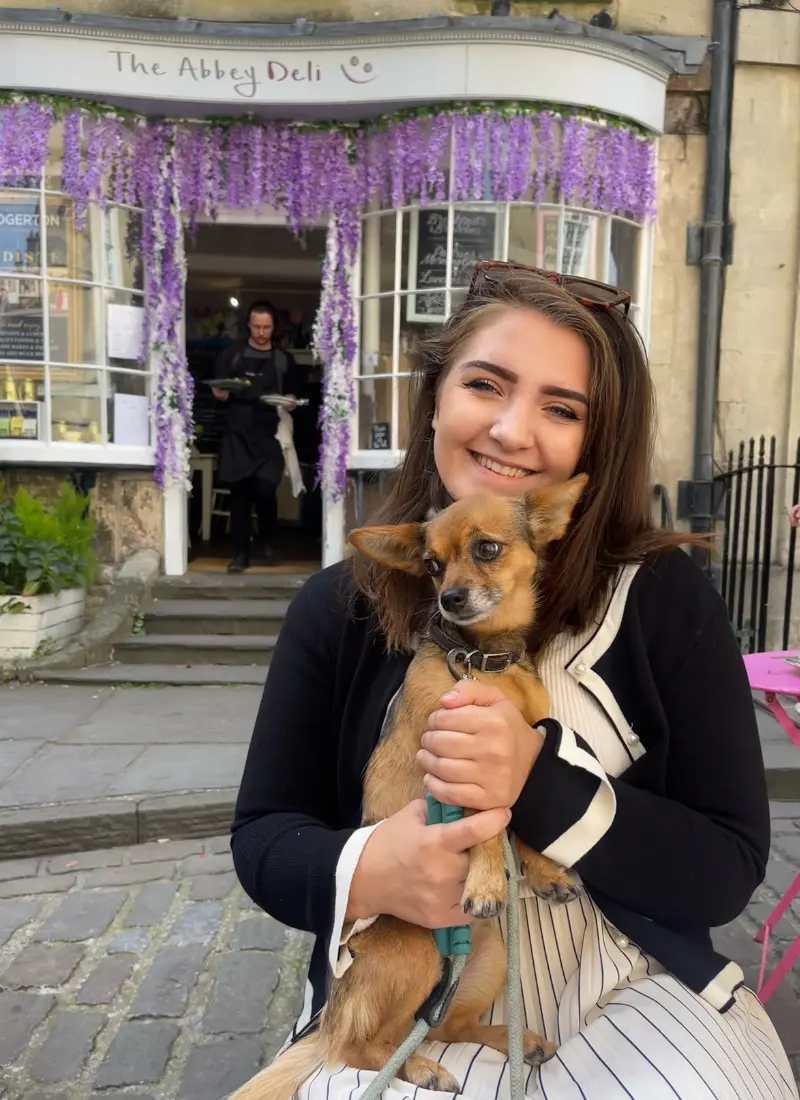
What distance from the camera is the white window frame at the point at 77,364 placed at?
686 cm

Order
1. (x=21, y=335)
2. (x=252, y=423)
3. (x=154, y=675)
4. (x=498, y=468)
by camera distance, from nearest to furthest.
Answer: (x=498, y=468)
(x=154, y=675)
(x=21, y=335)
(x=252, y=423)

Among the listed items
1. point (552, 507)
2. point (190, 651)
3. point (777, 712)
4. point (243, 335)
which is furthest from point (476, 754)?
point (243, 335)

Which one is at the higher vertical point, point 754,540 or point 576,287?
point 576,287

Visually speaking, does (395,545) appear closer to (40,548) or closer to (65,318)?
(40,548)

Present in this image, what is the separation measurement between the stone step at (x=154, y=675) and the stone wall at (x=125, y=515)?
1.32m

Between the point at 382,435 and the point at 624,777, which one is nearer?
the point at 624,777

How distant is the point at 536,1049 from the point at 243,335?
26.9 ft

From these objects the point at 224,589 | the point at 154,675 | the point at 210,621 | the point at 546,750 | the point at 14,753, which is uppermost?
the point at 546,750

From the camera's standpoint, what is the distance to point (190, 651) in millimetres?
6543

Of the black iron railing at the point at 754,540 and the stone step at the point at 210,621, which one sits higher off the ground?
the black iron railing at the point at 754,540

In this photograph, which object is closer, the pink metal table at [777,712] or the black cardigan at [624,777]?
the black cardigan at [624,777]

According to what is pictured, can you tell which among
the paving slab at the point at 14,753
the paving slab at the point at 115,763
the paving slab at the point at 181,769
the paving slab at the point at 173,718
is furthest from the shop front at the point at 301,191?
the paving slab at the point at 181,769

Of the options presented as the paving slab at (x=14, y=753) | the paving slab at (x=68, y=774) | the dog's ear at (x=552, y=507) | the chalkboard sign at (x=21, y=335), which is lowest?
the paving slab at (x=14, y=753)

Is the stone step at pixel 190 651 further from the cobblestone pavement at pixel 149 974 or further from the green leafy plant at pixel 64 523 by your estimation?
the cobblestone pavement at pixel 149 974
